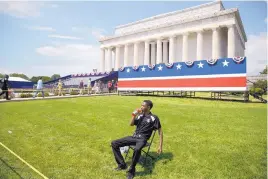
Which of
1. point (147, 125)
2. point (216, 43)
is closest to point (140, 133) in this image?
point (147, 125)

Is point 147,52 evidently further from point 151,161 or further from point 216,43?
point 151,161

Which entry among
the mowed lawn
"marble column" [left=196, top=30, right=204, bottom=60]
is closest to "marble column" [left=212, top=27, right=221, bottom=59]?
"marble column" [left=196, top=30, right=204, bottom=60]

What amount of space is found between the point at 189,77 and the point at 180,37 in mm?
30209

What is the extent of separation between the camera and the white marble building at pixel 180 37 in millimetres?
42125

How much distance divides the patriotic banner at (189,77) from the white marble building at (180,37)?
2277 cm

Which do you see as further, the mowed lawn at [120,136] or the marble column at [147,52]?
the marble column at [147,52]

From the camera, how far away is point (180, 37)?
49094 mm

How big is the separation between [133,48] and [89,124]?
5057cm

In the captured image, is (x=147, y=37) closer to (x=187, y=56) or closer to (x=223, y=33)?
(x=187, y=56)

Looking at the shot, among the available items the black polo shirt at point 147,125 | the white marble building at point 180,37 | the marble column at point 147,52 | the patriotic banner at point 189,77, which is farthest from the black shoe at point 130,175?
the marble column at point 147,52

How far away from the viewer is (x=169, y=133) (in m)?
7.80

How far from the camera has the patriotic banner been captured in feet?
60.1

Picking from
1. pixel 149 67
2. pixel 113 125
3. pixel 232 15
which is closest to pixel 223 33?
pixel 232 15

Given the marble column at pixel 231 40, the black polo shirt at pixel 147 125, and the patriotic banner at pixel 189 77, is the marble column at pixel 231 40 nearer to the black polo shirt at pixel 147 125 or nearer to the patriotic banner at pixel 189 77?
the patriotic banner at pixel 189 77
